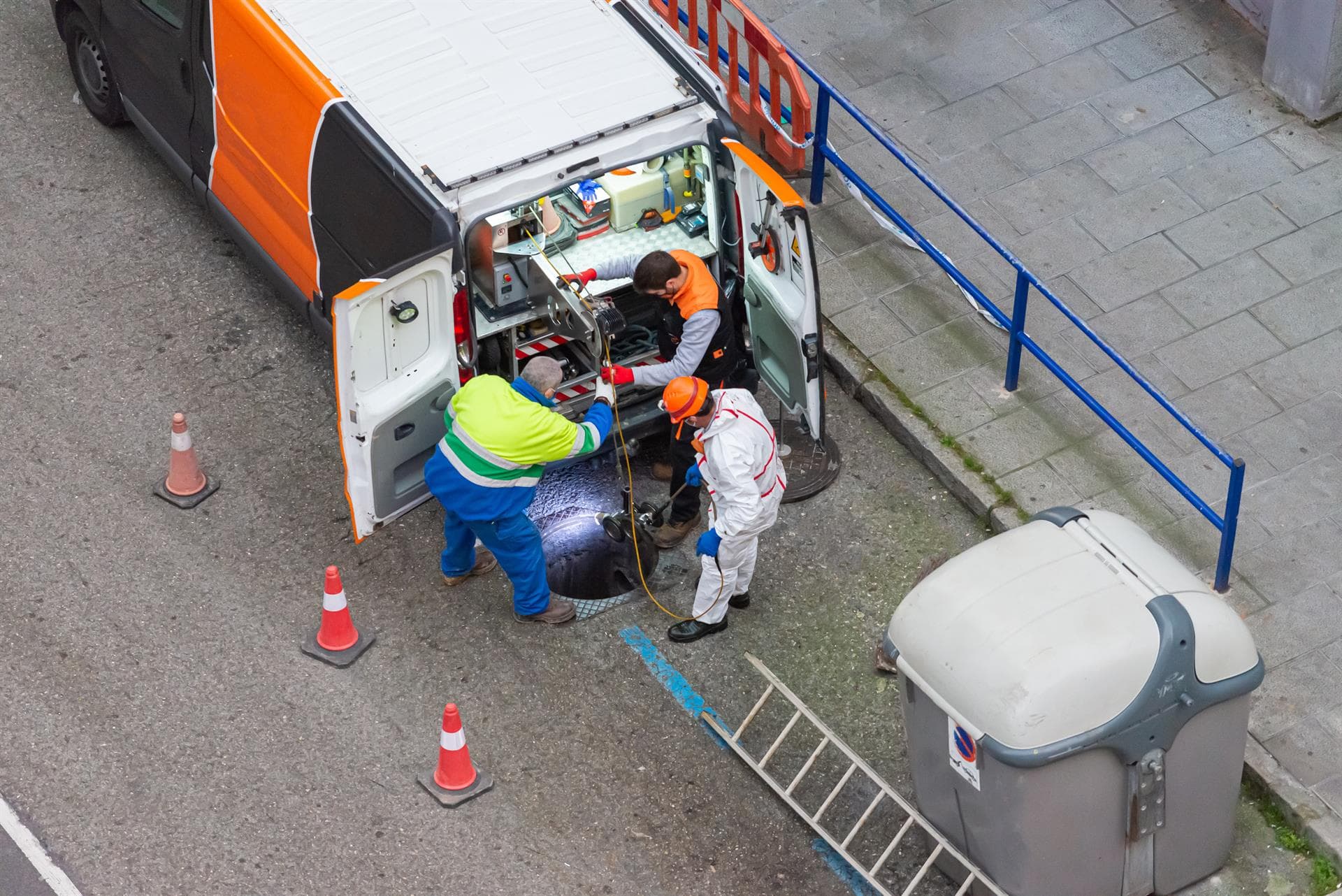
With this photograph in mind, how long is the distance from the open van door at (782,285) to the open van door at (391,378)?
152 cm

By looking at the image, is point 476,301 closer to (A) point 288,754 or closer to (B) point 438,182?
(B) point 438,182

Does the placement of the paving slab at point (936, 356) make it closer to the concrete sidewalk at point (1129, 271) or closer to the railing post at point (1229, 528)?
the concrete sidewalk at point (1129, 271)

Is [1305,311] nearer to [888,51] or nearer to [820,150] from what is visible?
[820,150]

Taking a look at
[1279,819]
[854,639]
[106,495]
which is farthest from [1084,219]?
[106,495]

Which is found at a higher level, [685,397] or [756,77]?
[685,397]

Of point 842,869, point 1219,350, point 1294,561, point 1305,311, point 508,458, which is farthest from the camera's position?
point 1305,311

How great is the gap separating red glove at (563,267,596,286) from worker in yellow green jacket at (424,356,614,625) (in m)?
0.53

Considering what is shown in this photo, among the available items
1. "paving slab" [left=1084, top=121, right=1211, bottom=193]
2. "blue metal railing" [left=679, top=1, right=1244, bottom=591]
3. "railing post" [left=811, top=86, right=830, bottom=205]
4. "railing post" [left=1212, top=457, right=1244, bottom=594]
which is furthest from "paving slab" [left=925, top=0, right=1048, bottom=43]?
"railing post" [left=1212, top=457, right=1244, bottom=594]

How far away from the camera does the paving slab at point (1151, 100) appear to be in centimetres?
1118

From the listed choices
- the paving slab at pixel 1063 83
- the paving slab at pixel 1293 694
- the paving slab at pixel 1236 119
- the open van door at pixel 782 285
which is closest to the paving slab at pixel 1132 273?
the paving slab at pixel 1236 119

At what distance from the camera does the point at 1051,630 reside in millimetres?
6383

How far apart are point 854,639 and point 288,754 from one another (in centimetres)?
265

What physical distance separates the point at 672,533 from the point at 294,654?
1.94 m

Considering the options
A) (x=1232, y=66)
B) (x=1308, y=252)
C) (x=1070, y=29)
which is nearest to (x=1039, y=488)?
(x=1308, y=252)
